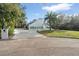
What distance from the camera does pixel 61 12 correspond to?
→ 26.5ft

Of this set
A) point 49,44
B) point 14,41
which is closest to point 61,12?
point 49,44

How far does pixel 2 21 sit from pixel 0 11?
300mm

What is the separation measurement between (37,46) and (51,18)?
0.92 metres

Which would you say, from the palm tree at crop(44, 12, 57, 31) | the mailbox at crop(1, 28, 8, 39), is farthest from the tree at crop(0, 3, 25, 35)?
the palm tree at crop(44, 12, 57, 31)

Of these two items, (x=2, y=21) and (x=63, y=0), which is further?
(x=2, y=21)

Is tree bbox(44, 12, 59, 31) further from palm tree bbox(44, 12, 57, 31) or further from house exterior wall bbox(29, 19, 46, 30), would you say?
house exterior wall bbox(29, 19, 46, 30)

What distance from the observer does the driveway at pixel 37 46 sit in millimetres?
7754

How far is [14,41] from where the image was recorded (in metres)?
8.15

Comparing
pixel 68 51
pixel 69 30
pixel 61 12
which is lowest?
pixel 68 51

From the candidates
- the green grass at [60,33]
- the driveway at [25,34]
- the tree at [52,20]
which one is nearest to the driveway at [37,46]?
the driveway at [25,34]

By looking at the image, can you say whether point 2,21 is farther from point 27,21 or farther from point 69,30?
point 69,30

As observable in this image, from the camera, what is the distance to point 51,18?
8.16 meters

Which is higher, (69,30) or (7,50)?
(69,30)

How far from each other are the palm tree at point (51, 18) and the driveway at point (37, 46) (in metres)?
0.41
